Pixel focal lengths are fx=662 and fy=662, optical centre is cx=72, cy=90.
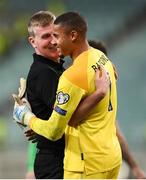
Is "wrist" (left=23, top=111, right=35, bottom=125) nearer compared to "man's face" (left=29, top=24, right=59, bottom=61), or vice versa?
"wrist" (left=23, top=111, right=35, bottom=125)

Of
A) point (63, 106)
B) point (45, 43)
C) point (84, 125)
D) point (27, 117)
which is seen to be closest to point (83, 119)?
point (84, 125)

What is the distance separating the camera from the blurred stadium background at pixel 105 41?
7.91m

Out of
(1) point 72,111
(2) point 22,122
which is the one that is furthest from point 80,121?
(2) point 22,122

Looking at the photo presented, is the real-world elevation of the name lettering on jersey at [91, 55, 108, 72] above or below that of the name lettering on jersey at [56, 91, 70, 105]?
above

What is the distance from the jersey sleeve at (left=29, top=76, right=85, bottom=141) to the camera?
10.0ft

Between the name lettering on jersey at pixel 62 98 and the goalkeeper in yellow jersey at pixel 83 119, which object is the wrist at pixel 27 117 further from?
the name lettering on jersey at pixel 62 98

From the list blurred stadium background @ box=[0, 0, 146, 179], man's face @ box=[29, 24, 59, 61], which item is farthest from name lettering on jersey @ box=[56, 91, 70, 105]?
blurred stadium background @ box=[0, 0, 146, 179]

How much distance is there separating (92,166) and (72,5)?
537cm

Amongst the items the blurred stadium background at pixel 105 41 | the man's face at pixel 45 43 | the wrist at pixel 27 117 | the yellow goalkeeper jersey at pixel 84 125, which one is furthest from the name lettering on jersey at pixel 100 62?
the blurred stadium background at pixel 105 41

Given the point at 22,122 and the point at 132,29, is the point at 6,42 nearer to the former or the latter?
the point at 132,29

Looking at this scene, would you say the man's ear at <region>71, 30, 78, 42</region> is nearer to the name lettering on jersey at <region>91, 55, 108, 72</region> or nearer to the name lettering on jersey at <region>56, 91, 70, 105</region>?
the name lettering on jersey at <region>91, 55, 108, 72</region>

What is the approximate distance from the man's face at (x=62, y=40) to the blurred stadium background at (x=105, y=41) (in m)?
4.64

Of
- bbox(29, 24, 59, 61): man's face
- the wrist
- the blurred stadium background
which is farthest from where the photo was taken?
the blurred stadium background

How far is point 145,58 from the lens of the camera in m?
8.16
